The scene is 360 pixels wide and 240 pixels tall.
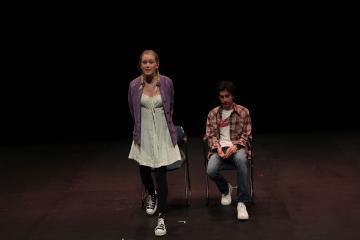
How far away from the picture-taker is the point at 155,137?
4.32 meters

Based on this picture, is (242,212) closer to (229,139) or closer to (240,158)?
(240,158)

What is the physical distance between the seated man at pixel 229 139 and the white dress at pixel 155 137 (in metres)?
0.52

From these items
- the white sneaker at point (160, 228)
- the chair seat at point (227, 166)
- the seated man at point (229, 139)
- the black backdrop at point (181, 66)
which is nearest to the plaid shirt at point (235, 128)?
the seated man at point (229, 139)

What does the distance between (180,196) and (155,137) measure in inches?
42.8

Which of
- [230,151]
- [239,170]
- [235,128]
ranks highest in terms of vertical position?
[235,128]

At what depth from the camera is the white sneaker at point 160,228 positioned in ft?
14.0

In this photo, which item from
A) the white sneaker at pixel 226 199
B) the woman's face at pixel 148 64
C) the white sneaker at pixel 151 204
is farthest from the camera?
the white sneaker at pixel 226 199

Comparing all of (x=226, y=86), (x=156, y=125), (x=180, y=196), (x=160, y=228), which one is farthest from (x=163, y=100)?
(x=180, y=196)

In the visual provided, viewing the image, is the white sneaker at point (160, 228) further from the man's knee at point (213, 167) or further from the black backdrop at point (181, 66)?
the black backdrop at point (181, 66)

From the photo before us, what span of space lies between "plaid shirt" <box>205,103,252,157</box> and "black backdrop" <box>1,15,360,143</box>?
155 inches

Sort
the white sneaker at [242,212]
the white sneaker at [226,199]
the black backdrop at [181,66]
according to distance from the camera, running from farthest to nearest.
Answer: the black backdrop at [181,66] → the white sneaker at [226,199] → the white sneaker at [242,212]

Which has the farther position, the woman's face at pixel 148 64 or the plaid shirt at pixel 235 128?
the plaid shirt at pixel 235 128
